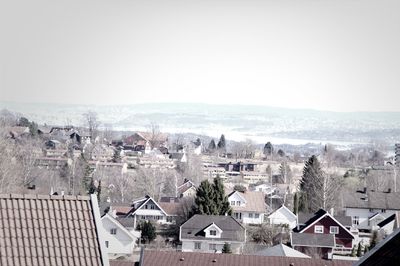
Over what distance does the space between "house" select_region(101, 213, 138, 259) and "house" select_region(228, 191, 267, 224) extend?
20.4ft

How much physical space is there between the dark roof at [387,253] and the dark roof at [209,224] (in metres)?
14.4

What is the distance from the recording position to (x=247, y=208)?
80.3 ft

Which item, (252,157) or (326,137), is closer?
(252,157)

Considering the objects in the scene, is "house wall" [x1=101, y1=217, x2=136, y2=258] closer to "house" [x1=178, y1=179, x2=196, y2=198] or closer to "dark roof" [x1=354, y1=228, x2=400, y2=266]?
"house" [x1=178, y1=179, x2=196, y2=198]

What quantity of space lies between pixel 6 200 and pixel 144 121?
11067 cm

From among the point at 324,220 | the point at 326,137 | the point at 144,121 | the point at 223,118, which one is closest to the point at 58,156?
the point at 324,220

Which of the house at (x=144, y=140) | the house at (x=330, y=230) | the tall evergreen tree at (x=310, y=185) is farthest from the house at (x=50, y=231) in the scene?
the house at (x=144, y=140)

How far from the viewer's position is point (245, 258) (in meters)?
10.3

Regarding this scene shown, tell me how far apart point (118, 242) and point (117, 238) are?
3.7 inches

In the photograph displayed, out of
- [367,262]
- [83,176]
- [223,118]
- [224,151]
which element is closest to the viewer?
[367,262]

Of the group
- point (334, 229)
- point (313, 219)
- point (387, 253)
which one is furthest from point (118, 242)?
point (387, 253)

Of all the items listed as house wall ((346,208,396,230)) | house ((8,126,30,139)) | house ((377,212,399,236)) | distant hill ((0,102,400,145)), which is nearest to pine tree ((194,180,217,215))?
house ((377,212,399,236))

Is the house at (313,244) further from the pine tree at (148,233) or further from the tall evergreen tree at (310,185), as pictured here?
the tall evergreen tree at (310,185)

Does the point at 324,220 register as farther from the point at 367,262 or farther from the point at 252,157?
the point at 252,157
